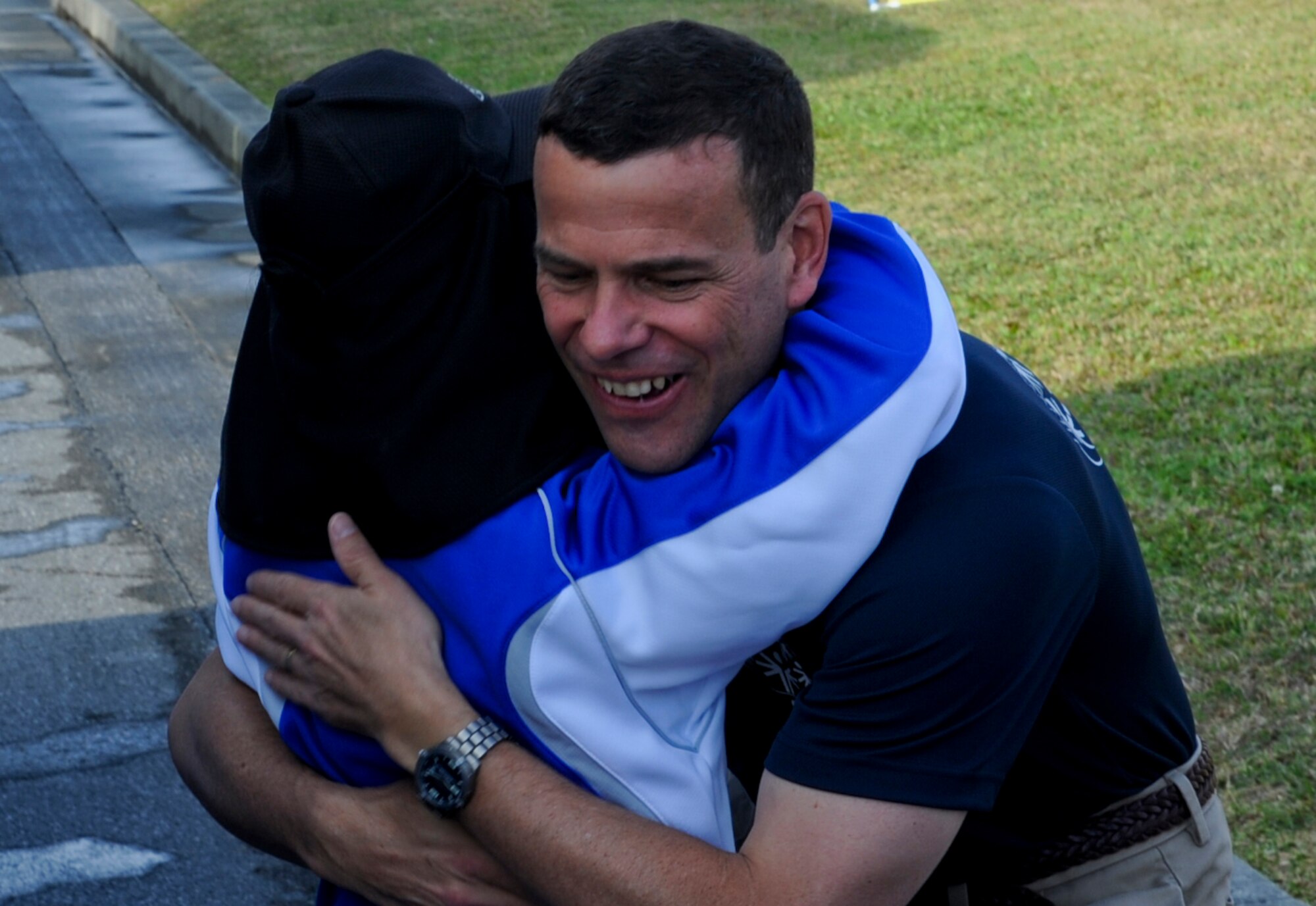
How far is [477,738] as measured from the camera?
208cm

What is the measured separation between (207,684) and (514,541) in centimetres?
84

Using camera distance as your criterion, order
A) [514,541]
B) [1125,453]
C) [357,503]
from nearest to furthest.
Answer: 1. [514,541]
2. [357,503]
3. [1125,453]

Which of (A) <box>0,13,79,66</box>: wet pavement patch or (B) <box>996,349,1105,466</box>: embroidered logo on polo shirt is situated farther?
(A) <box>0,13,79,66</box>: wet pavement patch

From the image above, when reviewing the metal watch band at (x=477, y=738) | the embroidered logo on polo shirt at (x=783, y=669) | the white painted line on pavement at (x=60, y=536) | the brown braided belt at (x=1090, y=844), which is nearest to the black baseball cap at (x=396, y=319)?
the metal watch band at (x=477, y=738)

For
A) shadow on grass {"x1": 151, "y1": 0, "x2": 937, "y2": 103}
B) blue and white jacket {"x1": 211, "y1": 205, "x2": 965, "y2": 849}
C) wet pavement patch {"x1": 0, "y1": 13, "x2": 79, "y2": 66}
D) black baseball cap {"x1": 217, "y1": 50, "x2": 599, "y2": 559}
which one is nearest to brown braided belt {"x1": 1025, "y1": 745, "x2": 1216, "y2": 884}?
blue and white jacket {"x1": 211, "y1": 205, "x2": 965, "y2": 849}

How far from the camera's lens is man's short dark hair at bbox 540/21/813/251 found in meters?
2.01

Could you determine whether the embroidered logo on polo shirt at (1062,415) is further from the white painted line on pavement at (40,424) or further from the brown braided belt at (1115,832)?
the white painted line on pavement at (40,424)

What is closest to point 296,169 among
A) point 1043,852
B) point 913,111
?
point 1043,852

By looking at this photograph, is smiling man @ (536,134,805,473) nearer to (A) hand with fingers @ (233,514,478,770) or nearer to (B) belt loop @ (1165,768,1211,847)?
(A) hand with fingers @ (233,514,478,770)

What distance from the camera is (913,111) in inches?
397

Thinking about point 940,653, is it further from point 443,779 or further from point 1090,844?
point 443,779

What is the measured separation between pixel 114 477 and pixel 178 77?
6.58 meters

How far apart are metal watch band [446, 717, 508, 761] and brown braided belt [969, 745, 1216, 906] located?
0.71m

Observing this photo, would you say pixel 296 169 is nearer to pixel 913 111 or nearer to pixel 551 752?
pixel 551 752
